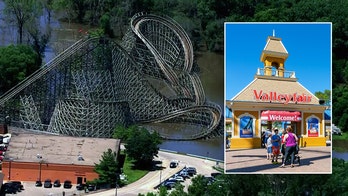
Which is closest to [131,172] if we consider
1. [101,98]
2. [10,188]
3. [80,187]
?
[80,187]

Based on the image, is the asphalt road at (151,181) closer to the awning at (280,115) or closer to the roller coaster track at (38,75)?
the roller coaster track at (38,75)

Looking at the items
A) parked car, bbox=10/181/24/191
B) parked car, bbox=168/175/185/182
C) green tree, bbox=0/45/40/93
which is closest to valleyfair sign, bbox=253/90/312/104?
parked car, bbox=10/181/24/191

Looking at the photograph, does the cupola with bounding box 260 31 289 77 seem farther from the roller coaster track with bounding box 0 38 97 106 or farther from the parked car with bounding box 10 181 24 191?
the roller coaster track with bounding box 0 38 97 106

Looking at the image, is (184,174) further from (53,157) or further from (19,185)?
(19,185)

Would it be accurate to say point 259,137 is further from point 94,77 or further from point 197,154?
point 94,77

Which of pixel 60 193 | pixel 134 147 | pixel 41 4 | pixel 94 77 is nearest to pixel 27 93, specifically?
pixel 94 77

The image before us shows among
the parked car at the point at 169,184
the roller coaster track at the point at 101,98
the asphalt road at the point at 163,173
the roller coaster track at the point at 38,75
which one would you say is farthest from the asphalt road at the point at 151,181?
the roller coaster track at the point at 38,75
